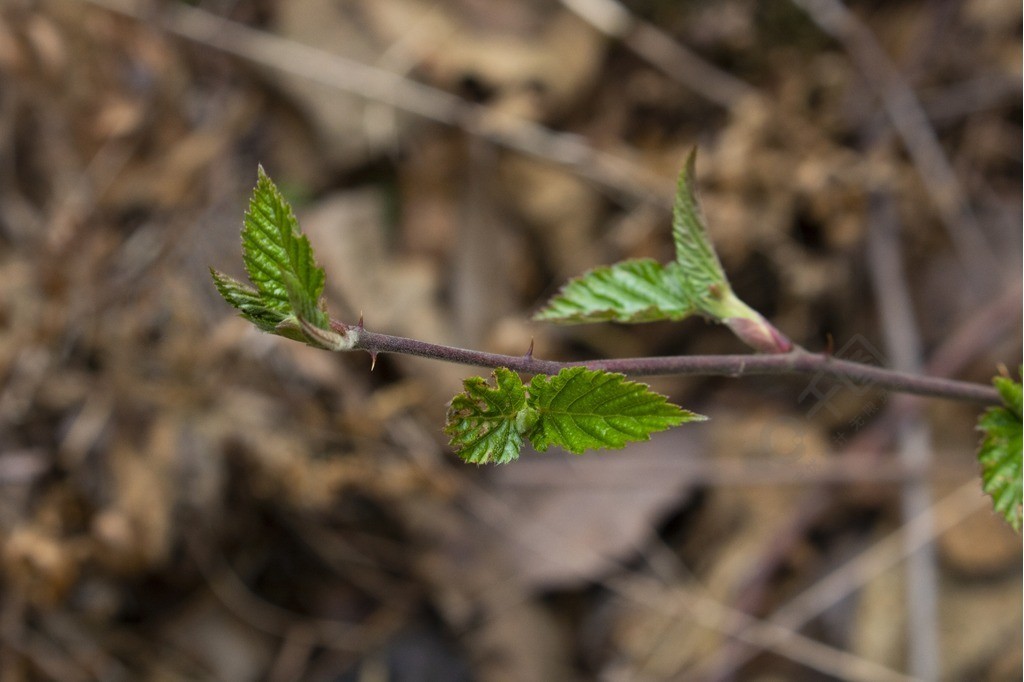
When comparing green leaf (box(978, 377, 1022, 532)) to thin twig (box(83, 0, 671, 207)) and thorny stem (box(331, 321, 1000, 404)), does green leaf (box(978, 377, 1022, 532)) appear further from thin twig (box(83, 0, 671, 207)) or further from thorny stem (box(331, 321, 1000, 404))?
thin twig (box(83, 0, 671, 207))

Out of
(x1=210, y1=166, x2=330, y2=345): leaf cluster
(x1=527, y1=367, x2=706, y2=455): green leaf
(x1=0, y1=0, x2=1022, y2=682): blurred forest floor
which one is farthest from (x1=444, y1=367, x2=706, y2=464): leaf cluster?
(x1=0, y1=0, x2=1022, y2=682): blurred forest floor

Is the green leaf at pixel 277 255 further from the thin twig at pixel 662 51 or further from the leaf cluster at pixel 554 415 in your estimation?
the thin twig at pixel 662 51

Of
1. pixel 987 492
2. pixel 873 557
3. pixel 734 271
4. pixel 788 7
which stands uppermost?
pixel 788 7

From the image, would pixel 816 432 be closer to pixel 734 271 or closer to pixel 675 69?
pixel 734 271

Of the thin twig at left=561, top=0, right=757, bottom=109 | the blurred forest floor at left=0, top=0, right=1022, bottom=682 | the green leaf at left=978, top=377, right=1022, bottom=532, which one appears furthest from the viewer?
the thin twig at left=561, top=0, right=757, bottom=109

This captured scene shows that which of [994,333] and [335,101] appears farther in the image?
[335,101]

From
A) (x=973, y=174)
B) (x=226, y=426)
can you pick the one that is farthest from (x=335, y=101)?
(x=973, y=174)

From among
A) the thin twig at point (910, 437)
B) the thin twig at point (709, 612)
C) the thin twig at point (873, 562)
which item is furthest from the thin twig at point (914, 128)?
the thin twig at point (709, 612)
